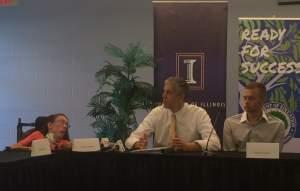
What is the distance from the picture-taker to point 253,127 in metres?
3.11

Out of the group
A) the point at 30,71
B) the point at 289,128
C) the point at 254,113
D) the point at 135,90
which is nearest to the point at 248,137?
the point at 254,113

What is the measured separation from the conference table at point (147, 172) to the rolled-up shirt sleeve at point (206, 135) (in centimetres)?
52

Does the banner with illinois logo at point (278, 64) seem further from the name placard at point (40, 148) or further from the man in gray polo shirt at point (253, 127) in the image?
the name placard at point (40, 148)

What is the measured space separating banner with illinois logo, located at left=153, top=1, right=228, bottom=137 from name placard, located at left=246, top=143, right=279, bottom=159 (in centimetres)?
195

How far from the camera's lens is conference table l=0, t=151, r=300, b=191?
2.21 metres

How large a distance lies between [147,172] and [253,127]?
41.5 inches

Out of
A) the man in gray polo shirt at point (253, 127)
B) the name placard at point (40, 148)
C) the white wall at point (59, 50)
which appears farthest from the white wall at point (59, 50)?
the name placard at point (40, 148)

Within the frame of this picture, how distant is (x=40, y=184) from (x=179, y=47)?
232 centimetres

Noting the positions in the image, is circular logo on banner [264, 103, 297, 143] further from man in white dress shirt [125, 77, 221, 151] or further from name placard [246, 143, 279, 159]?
name placard [246, 143, 279, 159]

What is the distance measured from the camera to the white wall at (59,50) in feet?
15.3

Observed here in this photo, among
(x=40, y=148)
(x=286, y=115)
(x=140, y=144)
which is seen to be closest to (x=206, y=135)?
(x=140, y=144)

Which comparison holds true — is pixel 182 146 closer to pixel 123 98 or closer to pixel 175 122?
pixel 175 122

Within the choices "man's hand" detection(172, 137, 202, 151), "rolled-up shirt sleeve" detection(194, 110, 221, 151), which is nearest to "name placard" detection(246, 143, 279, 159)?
"man's hand" detection(172, 137, 202, 151)

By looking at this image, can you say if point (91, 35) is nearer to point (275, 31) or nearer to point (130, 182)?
point (275, 31)
